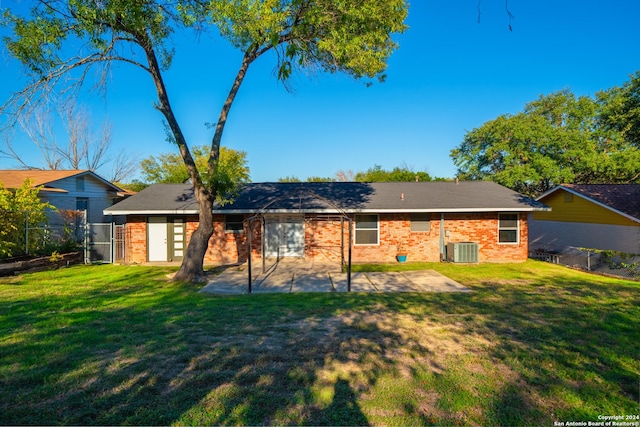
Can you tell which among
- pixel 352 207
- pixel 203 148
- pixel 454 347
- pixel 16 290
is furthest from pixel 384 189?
pixel 203 148

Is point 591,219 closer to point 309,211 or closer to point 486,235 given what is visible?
point 486,235

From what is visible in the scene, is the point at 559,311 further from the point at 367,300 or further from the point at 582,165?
the point at 582,165

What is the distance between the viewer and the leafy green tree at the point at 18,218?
37.7 ft

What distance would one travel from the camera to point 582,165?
930 inches

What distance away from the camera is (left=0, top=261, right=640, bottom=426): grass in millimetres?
3463

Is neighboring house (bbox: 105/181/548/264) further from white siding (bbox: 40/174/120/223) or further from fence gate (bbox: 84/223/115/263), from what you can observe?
white siding (bbox: 40/174/120/223)

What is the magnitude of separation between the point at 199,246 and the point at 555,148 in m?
26.4

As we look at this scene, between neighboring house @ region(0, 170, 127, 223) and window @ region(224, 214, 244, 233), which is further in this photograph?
neighboring house @ region(0, 170, 127, 223)

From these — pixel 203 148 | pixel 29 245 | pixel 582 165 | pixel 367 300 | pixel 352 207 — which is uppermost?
pixel 203 148

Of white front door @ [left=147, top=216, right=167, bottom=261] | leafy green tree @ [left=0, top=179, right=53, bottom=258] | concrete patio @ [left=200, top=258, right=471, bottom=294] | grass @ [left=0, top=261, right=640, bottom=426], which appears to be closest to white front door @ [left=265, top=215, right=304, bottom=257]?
concrete patio @ [left=200, top=258, right=471, bottom=294]

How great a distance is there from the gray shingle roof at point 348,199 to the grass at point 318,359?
5.46m

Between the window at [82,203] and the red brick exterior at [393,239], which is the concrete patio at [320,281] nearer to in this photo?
the red brick exterior at [393,239]

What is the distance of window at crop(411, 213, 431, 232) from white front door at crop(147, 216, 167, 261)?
10702 millimetres

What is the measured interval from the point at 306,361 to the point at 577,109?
→ 3134cm
